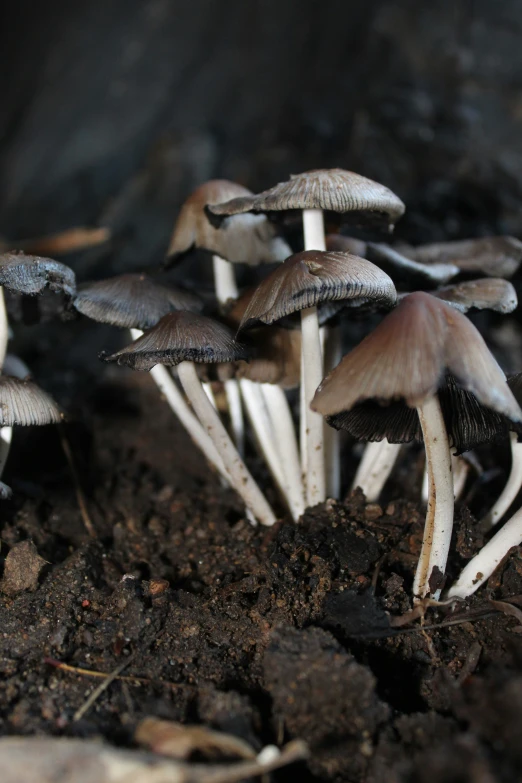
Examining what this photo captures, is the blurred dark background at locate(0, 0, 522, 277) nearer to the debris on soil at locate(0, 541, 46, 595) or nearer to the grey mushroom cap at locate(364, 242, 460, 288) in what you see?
the grey mushroom cap at locate(364, 242, 460, 288)

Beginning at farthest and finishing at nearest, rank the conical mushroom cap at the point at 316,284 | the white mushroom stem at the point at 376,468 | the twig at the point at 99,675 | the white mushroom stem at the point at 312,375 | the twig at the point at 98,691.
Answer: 1. the white mushroom stem at the point at 376,468
2. the white mushroom stem at the point at 312,375
3. the conical mushroom cap at the point at 316,284
4. the twig at the point at 99,675
5. the twig at the point at 98,691

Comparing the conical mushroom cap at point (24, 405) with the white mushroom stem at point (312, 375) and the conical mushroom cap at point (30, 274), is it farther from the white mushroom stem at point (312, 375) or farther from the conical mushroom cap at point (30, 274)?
the white mushroom stem at point (312, 375)

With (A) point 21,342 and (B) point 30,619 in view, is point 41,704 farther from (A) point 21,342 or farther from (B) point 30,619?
(A) point 21,342

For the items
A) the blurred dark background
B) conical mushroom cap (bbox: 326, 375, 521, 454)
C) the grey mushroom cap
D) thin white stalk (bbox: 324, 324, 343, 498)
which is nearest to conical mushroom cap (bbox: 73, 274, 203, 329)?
thin white stalk (bbox: 324, 324, 343, 498)

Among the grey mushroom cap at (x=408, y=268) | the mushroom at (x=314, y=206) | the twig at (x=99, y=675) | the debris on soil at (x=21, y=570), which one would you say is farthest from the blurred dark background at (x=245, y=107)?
the twig at (x=99, y=675)

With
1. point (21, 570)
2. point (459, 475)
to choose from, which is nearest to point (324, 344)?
point (459, 475)

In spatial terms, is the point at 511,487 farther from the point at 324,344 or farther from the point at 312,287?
the point at 312,287
